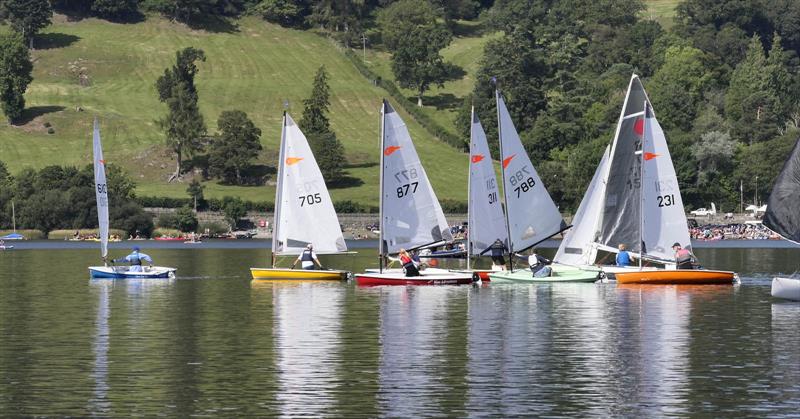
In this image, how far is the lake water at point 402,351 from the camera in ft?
138

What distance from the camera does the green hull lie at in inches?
3393

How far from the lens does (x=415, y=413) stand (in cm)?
4047

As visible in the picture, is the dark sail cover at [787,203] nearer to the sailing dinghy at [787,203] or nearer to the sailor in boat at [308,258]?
the sailing dinghy at [787,203]

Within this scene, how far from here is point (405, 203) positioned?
86.3 meters

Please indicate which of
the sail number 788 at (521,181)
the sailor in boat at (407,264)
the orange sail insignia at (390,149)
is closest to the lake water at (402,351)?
the sailor in boat at (407,264)

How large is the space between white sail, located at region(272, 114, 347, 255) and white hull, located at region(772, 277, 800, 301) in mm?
28065

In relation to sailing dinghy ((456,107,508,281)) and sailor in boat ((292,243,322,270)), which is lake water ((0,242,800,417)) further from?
sailor in boat ((292,243,322,270))

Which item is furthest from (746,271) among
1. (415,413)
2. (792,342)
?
(415,413)

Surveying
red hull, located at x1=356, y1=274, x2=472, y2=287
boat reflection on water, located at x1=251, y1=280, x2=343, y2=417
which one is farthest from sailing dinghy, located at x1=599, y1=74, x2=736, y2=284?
boat reflection on water, located at x1=251, y1=280, x2=343, y2=417

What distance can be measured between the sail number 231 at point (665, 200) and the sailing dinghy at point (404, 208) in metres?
11.0

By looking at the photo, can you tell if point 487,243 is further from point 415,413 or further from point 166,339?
point 415,413

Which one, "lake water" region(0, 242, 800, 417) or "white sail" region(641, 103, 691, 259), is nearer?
"lake water" region(0, 242, 800, 417)

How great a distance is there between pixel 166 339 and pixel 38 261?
7688 centimetres

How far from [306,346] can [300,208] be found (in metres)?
37.7
